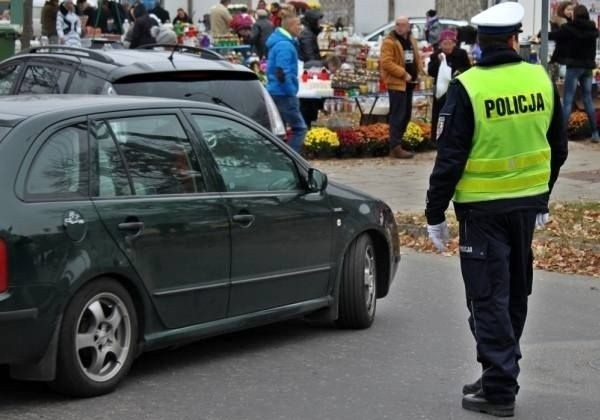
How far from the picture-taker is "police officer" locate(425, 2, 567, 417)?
Result: 616 centimetres

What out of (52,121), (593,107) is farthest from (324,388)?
(593,107)

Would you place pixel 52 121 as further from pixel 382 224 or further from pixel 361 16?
pixel 361 16

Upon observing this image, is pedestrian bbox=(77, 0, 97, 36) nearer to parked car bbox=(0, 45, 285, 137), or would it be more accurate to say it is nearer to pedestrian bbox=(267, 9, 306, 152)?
pedestrian bbox=(267, 9, 306, 152)

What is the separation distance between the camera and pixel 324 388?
22.2ft

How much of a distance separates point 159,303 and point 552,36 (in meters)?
14.6

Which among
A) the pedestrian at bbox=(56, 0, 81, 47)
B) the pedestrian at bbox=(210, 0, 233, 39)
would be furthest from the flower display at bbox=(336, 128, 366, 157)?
the pedestrian at bbox=(56, 0, 81, 47)

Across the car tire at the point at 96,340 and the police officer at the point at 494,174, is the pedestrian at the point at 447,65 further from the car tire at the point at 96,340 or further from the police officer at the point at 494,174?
the car tire at the point at 96,340

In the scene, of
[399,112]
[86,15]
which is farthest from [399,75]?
[86,15]

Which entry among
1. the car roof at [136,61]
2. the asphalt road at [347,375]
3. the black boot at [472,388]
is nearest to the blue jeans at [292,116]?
the car roof at [136,61]

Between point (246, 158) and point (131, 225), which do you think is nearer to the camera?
point (131, 225)

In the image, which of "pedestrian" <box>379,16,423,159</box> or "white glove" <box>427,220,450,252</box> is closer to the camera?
"white glove" <box>427,220,450,252</box>

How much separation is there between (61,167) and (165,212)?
0.62 m

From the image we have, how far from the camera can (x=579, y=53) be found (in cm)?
1975

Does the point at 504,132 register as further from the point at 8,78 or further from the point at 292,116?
the point at 292,116
